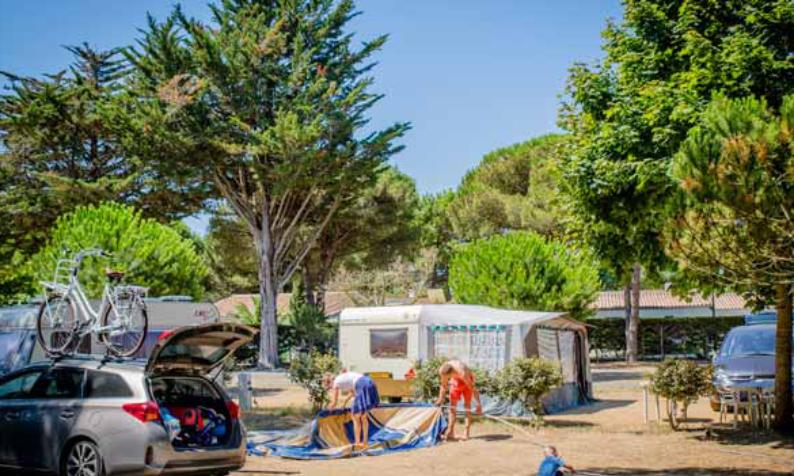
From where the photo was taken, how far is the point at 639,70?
13.3 m

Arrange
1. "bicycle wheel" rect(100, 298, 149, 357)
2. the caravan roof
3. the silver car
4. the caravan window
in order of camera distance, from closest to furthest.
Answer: the silver car, "bicycle wheel" rect(100, 298, 149, 357), the caravan roof, the caravan window

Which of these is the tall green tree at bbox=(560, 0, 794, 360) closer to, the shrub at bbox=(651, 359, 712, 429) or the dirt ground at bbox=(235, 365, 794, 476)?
the shrub at bbox=(651, 359, 712, 429)

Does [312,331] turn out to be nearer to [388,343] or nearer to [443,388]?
[388,343]

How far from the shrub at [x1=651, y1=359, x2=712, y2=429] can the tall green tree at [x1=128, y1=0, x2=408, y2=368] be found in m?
18.0

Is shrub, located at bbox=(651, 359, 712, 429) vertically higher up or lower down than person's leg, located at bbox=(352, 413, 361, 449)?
higher up

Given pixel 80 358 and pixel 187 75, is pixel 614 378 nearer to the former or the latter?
pixel 187 75

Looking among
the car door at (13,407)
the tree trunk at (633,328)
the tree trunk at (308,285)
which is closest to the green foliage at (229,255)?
the tree trunk at (308,285)

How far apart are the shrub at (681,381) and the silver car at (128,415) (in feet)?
25.4

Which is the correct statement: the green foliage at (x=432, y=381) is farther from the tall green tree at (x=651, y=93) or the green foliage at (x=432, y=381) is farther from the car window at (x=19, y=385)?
the car window at (x=19, y=385)

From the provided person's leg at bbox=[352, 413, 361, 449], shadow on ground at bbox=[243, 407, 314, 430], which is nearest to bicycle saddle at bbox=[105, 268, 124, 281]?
person's leg at bbox=[352, 413, 361, 449]

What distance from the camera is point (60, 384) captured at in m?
8.43

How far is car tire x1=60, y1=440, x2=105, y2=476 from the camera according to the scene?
7.73 meters

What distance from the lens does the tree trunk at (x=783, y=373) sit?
1285 centimetres

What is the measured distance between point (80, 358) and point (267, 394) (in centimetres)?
1450
